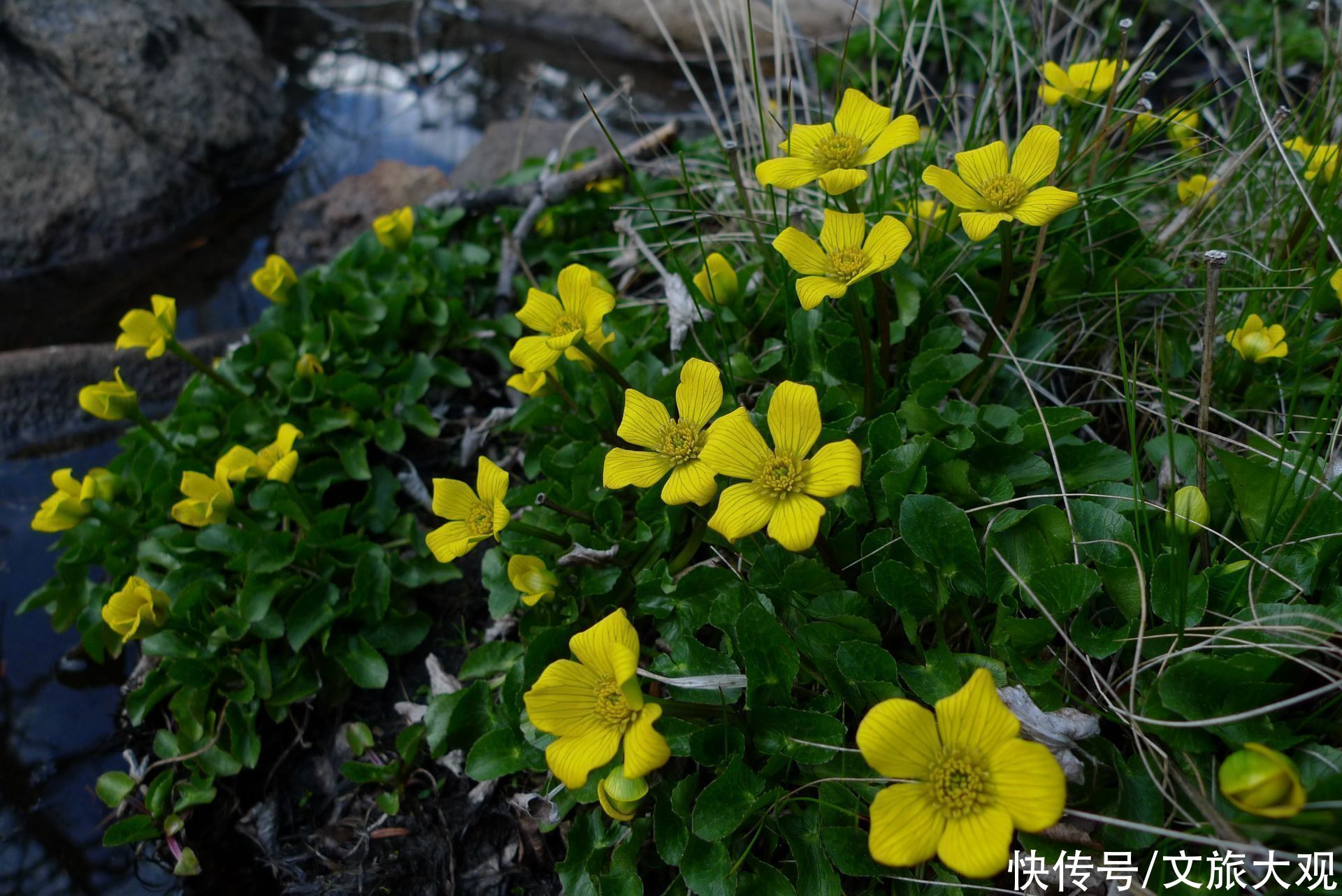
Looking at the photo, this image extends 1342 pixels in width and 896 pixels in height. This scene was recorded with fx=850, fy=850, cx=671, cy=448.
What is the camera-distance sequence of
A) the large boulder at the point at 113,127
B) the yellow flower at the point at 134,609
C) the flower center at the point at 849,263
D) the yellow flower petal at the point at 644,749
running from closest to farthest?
the yellow flower petal at the point at 644,749, the flower center at the point at 849,263, the yellow flower at the point at 134,609, the large boulder at the point at 113,127

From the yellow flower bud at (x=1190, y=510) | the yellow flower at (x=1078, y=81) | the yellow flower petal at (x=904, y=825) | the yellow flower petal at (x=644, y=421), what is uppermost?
the yellow flower at (x=1078, y=81)

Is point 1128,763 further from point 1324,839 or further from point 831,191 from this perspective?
point 831,191

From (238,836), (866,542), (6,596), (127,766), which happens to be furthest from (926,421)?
(6,596)

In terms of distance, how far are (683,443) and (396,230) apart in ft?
6.75

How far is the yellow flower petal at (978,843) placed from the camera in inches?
46.0

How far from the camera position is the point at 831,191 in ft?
5.48

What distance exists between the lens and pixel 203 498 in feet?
7.99

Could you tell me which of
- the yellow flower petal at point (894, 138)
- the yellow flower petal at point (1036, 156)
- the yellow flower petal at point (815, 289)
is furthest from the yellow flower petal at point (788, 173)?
the yellow flower petal at point (1036, 156)

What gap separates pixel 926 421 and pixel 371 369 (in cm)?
193

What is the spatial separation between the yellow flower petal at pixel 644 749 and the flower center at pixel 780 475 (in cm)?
43

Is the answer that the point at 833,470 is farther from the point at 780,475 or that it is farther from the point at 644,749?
the point at 644,749

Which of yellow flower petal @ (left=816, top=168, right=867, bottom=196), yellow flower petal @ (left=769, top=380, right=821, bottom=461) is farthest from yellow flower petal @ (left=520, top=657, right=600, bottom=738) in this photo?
yellow flower petal @ (left=816, top=168, right=867, bottom=196)

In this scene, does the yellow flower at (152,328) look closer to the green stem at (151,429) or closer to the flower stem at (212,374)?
the flower stem at (212,374)

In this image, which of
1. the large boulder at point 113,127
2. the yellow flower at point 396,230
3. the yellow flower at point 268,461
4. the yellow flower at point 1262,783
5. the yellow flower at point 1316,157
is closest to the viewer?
the yellow flower at point 1262,783
